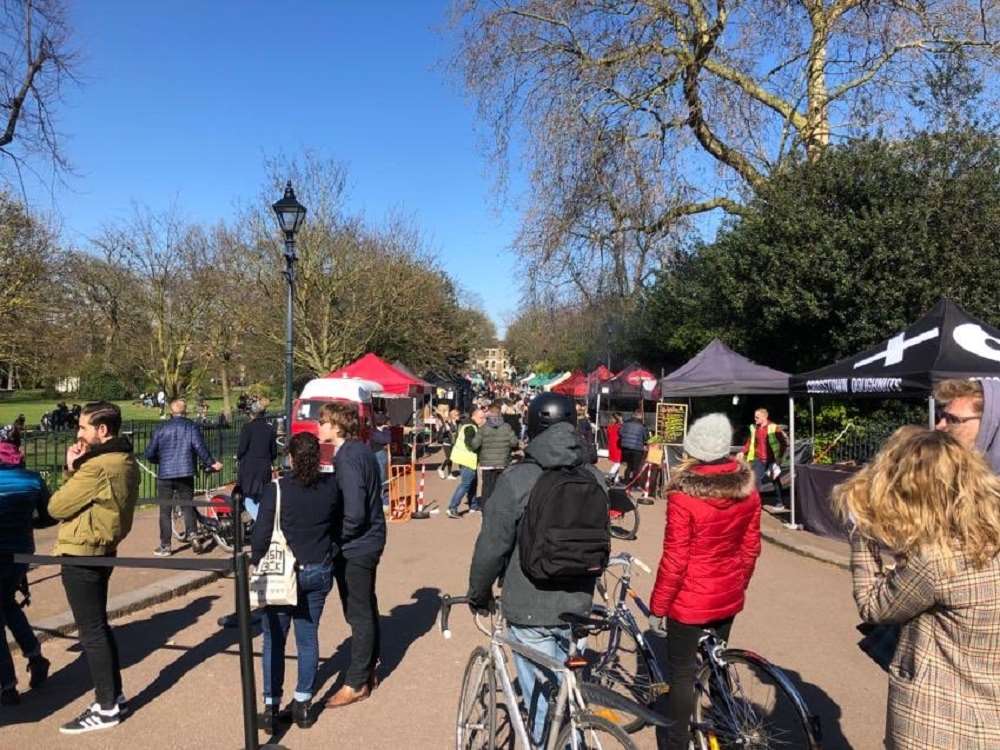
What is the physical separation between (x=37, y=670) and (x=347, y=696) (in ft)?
6.68

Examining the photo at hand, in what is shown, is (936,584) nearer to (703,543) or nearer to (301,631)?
(703,543)

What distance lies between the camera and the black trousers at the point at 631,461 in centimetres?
1573

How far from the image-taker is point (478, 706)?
381 centimetres

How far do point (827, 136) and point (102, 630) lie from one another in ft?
59.7

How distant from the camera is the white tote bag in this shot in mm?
4484

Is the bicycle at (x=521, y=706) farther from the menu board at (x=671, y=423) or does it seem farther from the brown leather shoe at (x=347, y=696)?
the menu board at (x=671, y=423)

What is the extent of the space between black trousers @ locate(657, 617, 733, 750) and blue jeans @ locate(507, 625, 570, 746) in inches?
22.3

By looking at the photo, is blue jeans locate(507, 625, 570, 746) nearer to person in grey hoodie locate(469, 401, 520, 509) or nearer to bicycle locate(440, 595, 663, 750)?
bicycle locate(440, 595, 663, 750)

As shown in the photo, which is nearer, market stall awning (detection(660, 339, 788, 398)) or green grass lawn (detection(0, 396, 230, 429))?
market stall awning (detection(660, 339, 788, 398))

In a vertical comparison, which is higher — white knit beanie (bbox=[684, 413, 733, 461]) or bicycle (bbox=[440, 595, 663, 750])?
white knit beanie (bbox=[684, 413, 733, 461])

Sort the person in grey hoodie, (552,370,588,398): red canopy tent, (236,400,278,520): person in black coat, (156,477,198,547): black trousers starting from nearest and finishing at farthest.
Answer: (156,477,198,547): black trousers
(236,400,278,520): person in black coat
the person in grey hoodie
(552,370,588,398): red canopy tent

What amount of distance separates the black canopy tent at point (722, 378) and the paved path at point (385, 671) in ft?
22.5

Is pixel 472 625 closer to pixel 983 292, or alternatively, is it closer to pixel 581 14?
pixel 983 292

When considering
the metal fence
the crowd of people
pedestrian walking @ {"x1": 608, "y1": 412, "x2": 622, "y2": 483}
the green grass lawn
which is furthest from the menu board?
the green grass lawn
